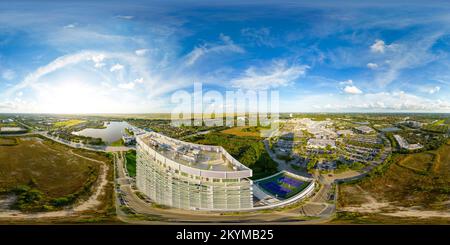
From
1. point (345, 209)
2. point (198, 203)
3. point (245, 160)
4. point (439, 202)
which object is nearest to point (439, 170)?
point (439, 202)

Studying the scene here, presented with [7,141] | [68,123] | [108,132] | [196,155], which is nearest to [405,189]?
[196,155]

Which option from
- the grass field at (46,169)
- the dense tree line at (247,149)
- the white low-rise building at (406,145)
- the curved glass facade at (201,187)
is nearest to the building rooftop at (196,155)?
the curved glass facade at (201,187)

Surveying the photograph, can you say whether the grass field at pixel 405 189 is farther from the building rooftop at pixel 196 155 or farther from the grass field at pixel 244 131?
the grass field at pixel 244 131

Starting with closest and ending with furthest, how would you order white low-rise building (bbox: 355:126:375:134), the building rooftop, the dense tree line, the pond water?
1. the building rooftop
2. the dense tree line
3. white low-rise building (bbox: 355:126:375:134)
4. the pond water

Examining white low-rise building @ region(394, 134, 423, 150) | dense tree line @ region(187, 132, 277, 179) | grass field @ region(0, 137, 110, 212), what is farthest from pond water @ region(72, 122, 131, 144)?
white low-rise building @ region(394, 134, 423, 150)

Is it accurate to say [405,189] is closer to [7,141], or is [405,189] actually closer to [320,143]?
[320,143]

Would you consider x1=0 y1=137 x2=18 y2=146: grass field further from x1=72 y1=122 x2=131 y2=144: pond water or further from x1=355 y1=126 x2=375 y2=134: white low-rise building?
x1=355 y1=126 x2=375 y2=134: white low-rise building
